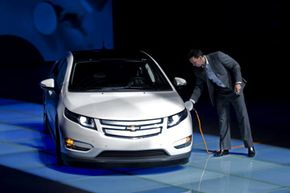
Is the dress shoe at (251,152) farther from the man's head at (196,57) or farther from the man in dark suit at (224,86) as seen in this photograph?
the man's head at (196,57)

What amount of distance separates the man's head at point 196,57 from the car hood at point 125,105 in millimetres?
542

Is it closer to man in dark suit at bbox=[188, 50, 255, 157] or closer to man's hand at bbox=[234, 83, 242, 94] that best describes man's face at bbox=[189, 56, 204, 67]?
man in dark suit at bbox=[188, 50, 255, 157]

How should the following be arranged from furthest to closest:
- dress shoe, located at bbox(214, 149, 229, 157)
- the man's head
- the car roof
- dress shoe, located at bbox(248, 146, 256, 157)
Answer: the car roof, dress shoe, located at bbox(214, 149, 229, 157), dress shoe, located at bbox(248, 146, 256, 157), the man's head

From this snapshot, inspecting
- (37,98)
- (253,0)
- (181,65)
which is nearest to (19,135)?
(37,98)

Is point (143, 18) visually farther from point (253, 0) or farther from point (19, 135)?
point (19, 135)

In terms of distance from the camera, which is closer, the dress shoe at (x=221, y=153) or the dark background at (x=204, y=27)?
the dress shoe at (x=221, y=153)

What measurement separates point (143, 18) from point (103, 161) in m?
19.7

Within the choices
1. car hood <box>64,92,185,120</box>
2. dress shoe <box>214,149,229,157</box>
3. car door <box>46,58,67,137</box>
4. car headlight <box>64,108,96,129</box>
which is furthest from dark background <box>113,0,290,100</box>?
car headlight <box>64,108,96,129</box>

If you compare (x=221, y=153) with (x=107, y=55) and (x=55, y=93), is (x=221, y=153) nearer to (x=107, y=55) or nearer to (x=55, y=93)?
(x=107, y=55)

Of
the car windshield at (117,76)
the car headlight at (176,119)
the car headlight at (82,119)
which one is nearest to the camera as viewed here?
the car headlight at (82,119)

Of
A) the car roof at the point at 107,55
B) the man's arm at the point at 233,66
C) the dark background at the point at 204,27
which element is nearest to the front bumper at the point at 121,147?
the man's arm at the point at 233,66

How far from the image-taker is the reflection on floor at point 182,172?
812cm

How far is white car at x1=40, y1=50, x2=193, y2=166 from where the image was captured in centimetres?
860

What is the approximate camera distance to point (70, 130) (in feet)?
28.7
